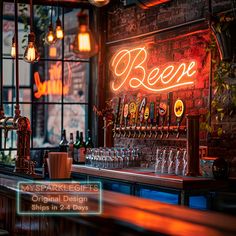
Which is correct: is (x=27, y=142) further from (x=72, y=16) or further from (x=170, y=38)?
(x=72, y=16)

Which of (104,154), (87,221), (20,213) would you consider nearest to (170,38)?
(104,154)

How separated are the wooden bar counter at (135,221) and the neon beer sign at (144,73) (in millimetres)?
3259

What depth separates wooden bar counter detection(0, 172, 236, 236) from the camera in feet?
7.12

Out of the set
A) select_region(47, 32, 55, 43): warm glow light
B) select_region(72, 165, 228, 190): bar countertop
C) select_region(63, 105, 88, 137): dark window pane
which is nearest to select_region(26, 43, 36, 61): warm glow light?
select_region(72, 165, 228, 190): bar countertop

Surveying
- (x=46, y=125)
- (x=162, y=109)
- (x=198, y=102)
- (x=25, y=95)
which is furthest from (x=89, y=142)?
(x=46, y=125)

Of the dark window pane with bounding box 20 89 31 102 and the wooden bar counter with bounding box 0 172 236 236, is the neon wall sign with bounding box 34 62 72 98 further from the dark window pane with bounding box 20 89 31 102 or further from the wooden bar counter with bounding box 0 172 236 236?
the wooden bar counter with bounding box 0 172 236 236

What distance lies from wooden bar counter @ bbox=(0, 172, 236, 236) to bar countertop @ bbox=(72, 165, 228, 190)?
188 cm

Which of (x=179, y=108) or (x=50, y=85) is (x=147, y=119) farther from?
(x=50, y=85)

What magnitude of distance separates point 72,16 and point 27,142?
4.78m

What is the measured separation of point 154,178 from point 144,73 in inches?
81.0

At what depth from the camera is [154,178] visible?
18.1 ft

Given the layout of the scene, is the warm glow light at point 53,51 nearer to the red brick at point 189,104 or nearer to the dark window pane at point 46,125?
the dark window pane at point 46,125

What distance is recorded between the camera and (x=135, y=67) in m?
7.39

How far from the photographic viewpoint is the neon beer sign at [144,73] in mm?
6426
